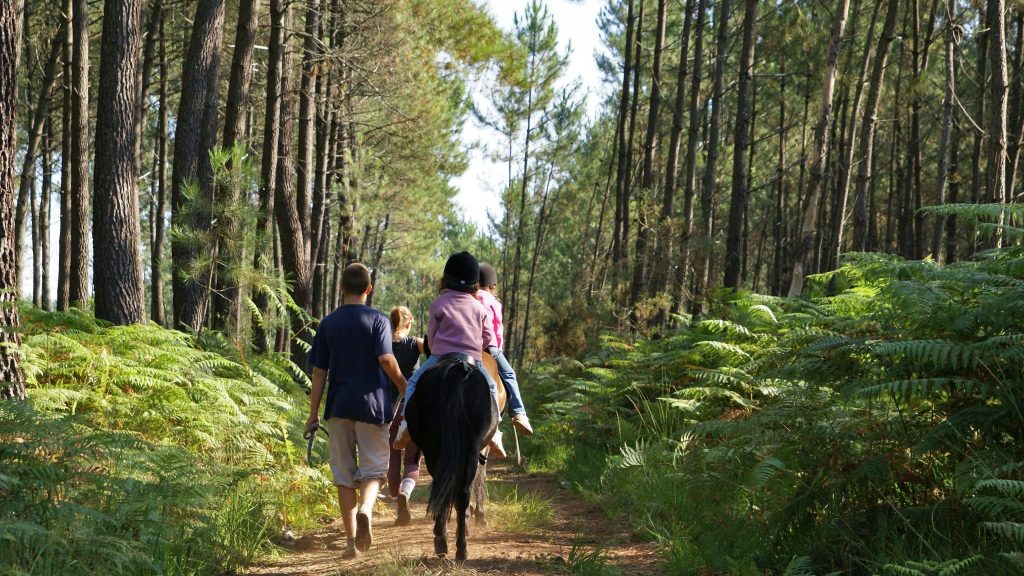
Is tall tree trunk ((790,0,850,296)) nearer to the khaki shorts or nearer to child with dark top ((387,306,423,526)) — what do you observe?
child with dark top ((387,306,423,526))

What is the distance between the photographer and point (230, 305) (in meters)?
11.2

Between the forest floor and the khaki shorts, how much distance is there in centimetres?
55

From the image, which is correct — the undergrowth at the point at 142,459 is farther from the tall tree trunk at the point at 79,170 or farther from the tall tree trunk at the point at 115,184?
the tall tree trunk at the point at 79,170

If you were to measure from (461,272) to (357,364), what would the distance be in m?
1.02

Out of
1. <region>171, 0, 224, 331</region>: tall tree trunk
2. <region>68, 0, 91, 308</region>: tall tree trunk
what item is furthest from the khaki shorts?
<region>68, 0, 91, 308</region>: tall tree trunk

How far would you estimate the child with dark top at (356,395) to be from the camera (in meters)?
6.00

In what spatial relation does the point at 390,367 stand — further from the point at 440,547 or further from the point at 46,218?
the point at 46,218

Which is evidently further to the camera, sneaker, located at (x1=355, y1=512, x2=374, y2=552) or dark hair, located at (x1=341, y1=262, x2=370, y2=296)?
dark hair, located at (x1=341, y1=262, x2=370, y2=296)

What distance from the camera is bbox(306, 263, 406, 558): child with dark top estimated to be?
19.7 feet

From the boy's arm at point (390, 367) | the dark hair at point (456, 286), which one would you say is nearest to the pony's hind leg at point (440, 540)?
the boy's arm at point (390, 367)

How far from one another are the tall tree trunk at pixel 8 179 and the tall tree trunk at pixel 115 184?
12.5ft

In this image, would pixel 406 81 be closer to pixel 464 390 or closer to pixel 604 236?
pixel 464 390

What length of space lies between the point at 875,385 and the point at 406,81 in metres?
16.1

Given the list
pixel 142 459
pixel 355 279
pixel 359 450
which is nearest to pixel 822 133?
pixel 355 279
